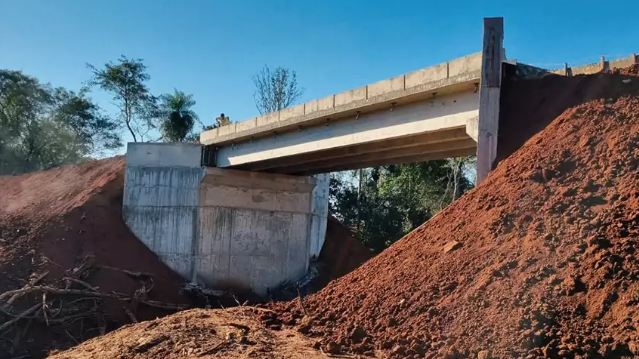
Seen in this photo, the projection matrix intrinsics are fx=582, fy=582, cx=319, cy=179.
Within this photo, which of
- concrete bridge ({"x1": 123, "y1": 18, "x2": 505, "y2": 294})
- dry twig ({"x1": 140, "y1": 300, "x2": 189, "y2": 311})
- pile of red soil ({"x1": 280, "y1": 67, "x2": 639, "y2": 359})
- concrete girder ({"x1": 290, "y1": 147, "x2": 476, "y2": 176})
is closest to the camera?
pile of red soil ({"x1": 280, "y1": 67, "x2": 639, "y2": 359})

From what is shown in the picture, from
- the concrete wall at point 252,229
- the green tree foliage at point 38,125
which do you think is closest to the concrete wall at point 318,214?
the concrete wall at point 252,229

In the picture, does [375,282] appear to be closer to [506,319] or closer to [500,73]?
[506,319]

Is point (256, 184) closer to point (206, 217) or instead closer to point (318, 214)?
point (206, 217)

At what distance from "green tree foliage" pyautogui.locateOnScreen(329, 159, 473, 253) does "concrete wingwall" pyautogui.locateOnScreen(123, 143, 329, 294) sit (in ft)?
29.3

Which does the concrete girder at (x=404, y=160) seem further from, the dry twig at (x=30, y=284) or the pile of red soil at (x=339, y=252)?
the dry twig at (x=30, y=284)

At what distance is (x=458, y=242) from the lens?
8320 millimetres

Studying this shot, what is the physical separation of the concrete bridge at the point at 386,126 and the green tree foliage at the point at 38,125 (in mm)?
20908

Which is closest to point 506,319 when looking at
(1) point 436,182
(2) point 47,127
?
(1) point 436,182

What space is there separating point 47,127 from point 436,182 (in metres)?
24.2

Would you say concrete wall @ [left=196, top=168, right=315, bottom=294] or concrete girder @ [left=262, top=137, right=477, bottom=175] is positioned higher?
concrete girder @ [left=262, top=137, right=477, bottom=175]

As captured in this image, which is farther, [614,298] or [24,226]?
[24,226]

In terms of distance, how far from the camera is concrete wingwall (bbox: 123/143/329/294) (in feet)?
62.4

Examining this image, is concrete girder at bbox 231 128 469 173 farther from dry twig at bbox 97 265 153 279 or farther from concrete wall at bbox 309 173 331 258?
dry twig at bbox 97 265 153 279

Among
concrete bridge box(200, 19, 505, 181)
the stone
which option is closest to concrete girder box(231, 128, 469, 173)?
concrete bridge box(200, 19, 505, 181)
